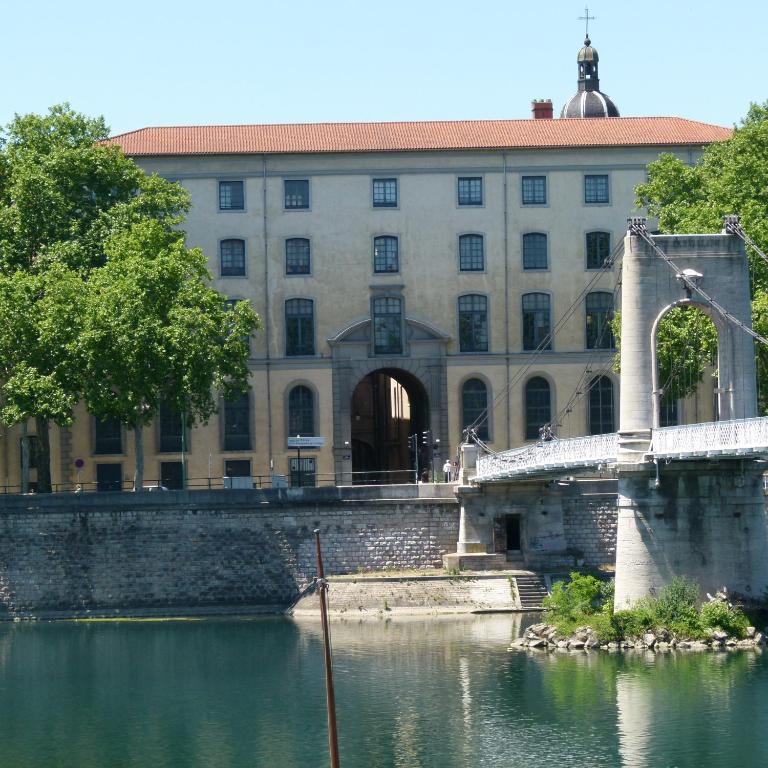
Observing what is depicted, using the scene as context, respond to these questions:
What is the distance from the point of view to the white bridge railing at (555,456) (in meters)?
53.8

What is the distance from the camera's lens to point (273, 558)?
214ft

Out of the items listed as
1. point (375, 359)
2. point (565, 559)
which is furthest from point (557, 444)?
point (375, 359)

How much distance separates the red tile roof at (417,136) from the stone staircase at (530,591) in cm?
2238

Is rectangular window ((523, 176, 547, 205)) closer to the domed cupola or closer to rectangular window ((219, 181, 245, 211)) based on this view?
rectangular window ((219, 181, 245, 211))

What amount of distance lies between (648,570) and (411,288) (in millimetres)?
28106

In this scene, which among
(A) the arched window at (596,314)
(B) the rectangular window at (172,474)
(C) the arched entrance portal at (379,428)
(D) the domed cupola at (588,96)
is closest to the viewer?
(B) the rectangular window at (172,474)

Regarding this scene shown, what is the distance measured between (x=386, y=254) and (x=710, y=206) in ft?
54.4

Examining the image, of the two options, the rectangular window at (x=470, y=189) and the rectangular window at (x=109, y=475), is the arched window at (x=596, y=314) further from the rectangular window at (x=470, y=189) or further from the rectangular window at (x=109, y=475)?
the rectangular window at (x=109, y=475)

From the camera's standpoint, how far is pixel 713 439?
157 feet

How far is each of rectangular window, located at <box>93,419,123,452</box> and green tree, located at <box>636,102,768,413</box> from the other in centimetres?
2369

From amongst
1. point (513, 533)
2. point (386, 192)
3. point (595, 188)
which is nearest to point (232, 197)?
point (386, 192)

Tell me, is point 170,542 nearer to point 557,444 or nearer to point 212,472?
point 212,472

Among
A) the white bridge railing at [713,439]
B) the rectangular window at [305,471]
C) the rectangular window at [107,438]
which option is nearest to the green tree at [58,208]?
the rectangular window at [107,438]

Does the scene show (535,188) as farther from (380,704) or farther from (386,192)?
(380,704)
